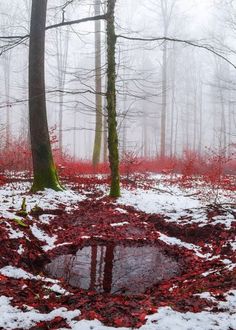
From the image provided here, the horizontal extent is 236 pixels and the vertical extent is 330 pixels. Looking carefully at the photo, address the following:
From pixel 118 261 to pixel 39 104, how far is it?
524cm

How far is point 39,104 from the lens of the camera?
913 cm

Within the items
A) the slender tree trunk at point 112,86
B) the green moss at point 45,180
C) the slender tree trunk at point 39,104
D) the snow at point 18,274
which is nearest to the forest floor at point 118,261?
the snow at point 18,274

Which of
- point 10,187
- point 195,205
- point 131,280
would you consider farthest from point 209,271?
point 10,187

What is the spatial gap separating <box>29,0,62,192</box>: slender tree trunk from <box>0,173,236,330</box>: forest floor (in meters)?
0.67

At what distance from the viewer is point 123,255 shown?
5.80m

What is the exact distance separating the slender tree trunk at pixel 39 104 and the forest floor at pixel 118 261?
0.67 metres

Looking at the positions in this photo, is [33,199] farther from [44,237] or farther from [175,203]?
[175,203]

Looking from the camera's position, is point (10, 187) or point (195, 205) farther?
point (10, 187)

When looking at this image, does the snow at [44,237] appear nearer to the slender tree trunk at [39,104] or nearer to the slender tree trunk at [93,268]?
the slender tree trunk at [93,268]

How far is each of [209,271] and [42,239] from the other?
2924mm

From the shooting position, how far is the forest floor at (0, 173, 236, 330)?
11.0 feet

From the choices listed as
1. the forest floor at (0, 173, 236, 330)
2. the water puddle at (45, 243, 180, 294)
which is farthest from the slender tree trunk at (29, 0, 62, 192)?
the water puddle at (45, 243, 180, 294)

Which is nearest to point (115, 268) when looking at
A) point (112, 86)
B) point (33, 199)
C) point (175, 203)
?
point (33, 199)

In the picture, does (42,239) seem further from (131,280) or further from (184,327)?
(184,327)
